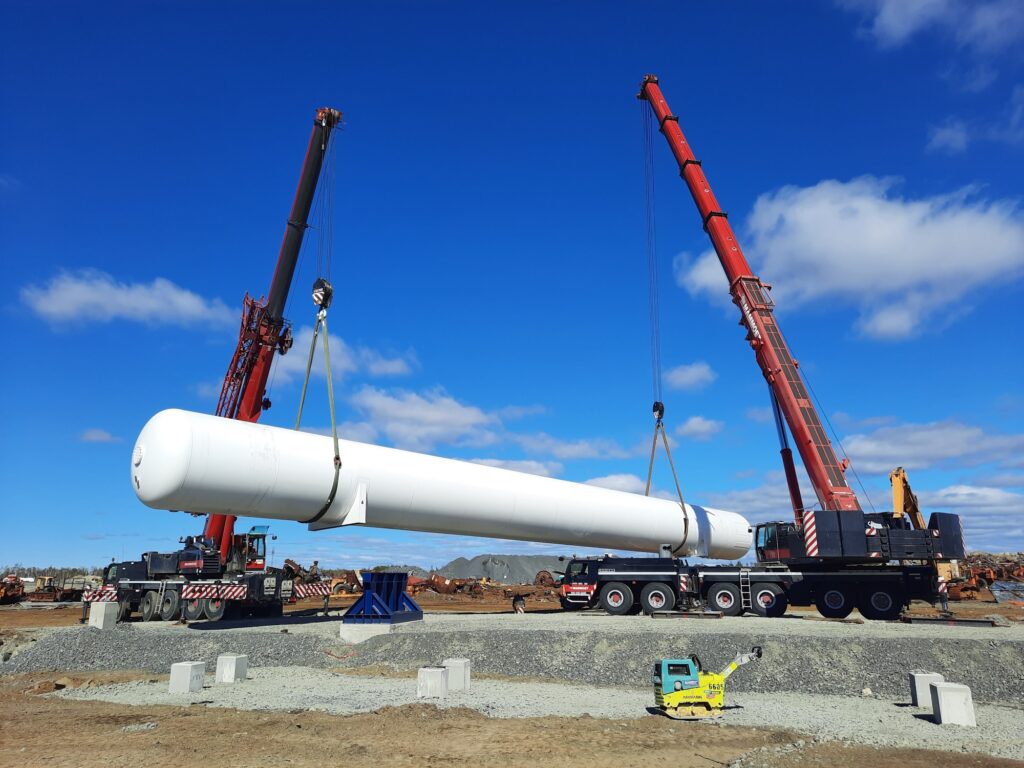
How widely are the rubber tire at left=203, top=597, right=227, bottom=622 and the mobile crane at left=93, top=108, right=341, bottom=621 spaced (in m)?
Answer: 0.03

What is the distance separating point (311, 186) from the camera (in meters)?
20.8

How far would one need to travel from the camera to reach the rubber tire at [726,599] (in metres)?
18.3

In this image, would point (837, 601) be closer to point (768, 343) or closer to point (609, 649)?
point (768, 343)

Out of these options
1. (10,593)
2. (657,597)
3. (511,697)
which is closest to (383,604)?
(511,697)

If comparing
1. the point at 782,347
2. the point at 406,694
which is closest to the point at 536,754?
the point at 406,694

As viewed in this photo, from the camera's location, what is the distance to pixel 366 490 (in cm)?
1395

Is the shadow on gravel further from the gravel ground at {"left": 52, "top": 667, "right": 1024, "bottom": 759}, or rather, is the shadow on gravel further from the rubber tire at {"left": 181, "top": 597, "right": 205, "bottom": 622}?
the gravel ground at {"left": 52, "top": 667, "right": 1024, "bottom": 759}

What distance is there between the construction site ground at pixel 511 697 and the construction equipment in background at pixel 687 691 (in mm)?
300

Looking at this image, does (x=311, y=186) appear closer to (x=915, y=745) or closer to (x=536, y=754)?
(x=536, y=754)

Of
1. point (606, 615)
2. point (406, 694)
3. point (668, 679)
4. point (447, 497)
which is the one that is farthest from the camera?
point (606, 615)

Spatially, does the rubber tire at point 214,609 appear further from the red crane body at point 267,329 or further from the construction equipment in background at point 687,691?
the construction equipment in background at point 687,691

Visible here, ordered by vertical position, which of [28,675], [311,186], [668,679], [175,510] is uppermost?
[311,186]

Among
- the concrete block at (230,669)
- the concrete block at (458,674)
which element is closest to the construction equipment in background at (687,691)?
the concrete block at (458,674)

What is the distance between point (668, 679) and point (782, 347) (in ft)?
42.1
